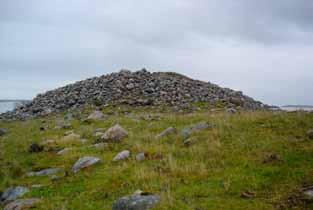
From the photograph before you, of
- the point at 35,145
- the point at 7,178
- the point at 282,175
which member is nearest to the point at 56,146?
the point at 35,145

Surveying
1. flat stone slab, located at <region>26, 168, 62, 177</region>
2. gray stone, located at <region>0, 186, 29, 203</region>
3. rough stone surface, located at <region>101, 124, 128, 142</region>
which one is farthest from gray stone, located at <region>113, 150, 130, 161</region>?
gray stone, located at <region>0, 186, 29, 203</region>

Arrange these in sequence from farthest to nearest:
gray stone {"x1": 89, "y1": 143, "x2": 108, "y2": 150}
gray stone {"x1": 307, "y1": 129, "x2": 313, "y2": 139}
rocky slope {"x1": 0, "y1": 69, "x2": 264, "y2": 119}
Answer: rocky slope {"x1": 0, "y1": 69, "x2": 264, "y2": 119}, gray stone {"x1": 89, "y1": 143, "x2": 108, "y2": 150}, gray stone {"x1": 307, "y1": 129, "x2": 313, "y2": 139}

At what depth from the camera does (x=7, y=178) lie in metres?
15.4

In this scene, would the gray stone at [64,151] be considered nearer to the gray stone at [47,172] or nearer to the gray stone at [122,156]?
the gray stone at [47,172]

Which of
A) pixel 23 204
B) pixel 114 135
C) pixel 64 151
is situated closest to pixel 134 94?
pixel 114 135

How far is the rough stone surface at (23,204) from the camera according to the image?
38.1 ft

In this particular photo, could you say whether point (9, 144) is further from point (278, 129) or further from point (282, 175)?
point (282, 175)

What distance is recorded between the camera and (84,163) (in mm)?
15148

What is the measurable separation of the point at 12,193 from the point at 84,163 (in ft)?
8.83

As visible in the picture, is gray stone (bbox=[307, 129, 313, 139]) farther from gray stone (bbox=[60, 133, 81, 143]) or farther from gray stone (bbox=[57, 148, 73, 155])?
gray stone (bbox=[60, 133, 81, 143])

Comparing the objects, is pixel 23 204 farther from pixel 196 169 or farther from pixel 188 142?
pixel 188 142

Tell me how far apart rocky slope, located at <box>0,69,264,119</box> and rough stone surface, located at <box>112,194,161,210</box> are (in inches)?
993

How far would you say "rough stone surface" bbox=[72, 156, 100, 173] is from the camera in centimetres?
1488

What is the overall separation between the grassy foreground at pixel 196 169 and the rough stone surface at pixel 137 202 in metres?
0.23
